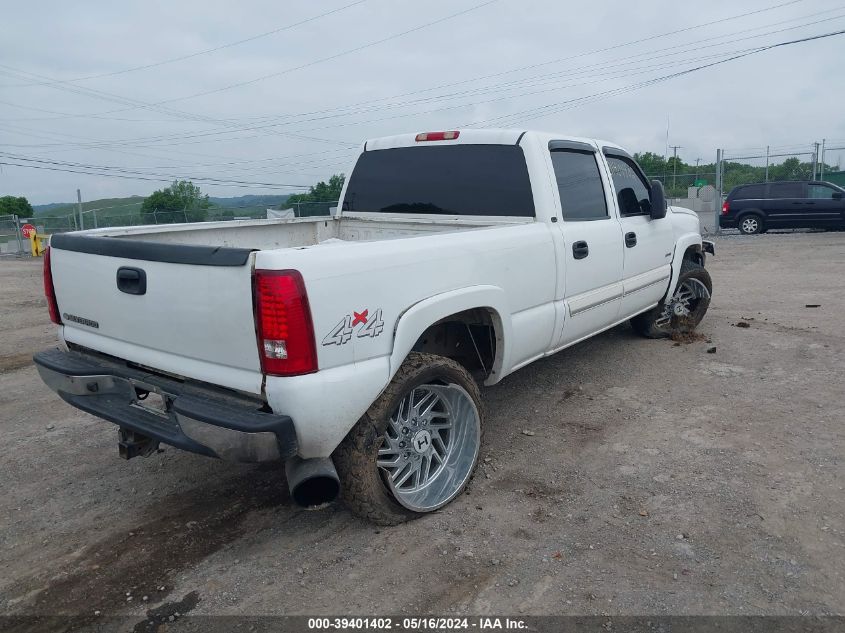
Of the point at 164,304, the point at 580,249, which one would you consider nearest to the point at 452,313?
the point at 164,304

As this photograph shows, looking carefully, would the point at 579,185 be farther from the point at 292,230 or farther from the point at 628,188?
the point at 292,230

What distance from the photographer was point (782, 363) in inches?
235

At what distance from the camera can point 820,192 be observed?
1859 cm

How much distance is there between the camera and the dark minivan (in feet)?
60.6

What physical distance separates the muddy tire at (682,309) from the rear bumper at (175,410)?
4796mm

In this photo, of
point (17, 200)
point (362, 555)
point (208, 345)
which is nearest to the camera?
point (208, 345)

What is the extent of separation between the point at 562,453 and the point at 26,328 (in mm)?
7418

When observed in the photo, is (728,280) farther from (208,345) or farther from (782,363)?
(208,345)

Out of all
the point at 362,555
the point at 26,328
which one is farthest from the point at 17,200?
the point at 362,555

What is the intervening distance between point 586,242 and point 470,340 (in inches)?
46.2

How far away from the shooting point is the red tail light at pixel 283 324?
269 cm

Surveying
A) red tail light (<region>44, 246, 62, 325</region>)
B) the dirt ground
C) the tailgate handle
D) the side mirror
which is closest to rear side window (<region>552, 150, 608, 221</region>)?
the side mirror

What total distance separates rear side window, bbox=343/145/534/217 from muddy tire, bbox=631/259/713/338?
8.97 ft

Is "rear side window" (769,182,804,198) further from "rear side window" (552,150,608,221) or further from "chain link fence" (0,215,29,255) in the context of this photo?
"chain link fence" (0,215,29,255)
